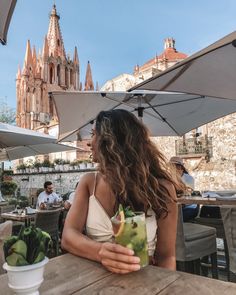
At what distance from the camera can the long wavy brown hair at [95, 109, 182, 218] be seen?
1.59 metres

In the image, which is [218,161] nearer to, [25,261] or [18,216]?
[18,216]

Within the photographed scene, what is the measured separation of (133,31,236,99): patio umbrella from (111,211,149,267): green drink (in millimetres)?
1790

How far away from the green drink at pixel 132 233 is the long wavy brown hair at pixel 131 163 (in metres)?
0.39

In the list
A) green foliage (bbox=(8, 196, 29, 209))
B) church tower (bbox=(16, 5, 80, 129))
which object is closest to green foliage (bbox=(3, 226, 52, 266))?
green foliage (bbox=(8, 196, 29, 209))

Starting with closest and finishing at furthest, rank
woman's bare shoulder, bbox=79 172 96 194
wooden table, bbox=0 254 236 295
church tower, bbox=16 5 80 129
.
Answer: wooden table, bbox=0 254 236 295 < woman's bare shoulder, bbox=79 172 96 194 < church tower, bbox=16 5 80 129

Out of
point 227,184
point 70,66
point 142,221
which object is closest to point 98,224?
point 142,221

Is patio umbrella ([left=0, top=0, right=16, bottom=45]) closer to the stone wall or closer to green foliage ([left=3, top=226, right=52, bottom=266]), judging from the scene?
green foliage ([left=3, top=226, right=52, bottom=266])

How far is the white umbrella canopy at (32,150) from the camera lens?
8367 millimetres

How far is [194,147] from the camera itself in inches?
548

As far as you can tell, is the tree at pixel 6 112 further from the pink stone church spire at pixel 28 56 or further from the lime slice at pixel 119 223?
the lime slice at pixel 119 223

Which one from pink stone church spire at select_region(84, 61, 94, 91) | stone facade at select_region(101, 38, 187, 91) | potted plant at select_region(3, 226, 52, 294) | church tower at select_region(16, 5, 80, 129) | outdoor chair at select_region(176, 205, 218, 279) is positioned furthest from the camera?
pink stone church spire at select_region(84, 61, 94, 91)

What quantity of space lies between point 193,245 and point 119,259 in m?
1.95

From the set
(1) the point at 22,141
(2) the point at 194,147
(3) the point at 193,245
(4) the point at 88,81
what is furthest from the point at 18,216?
(4) the point at 88,81

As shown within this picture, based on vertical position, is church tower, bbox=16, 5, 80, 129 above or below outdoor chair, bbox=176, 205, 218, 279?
above
